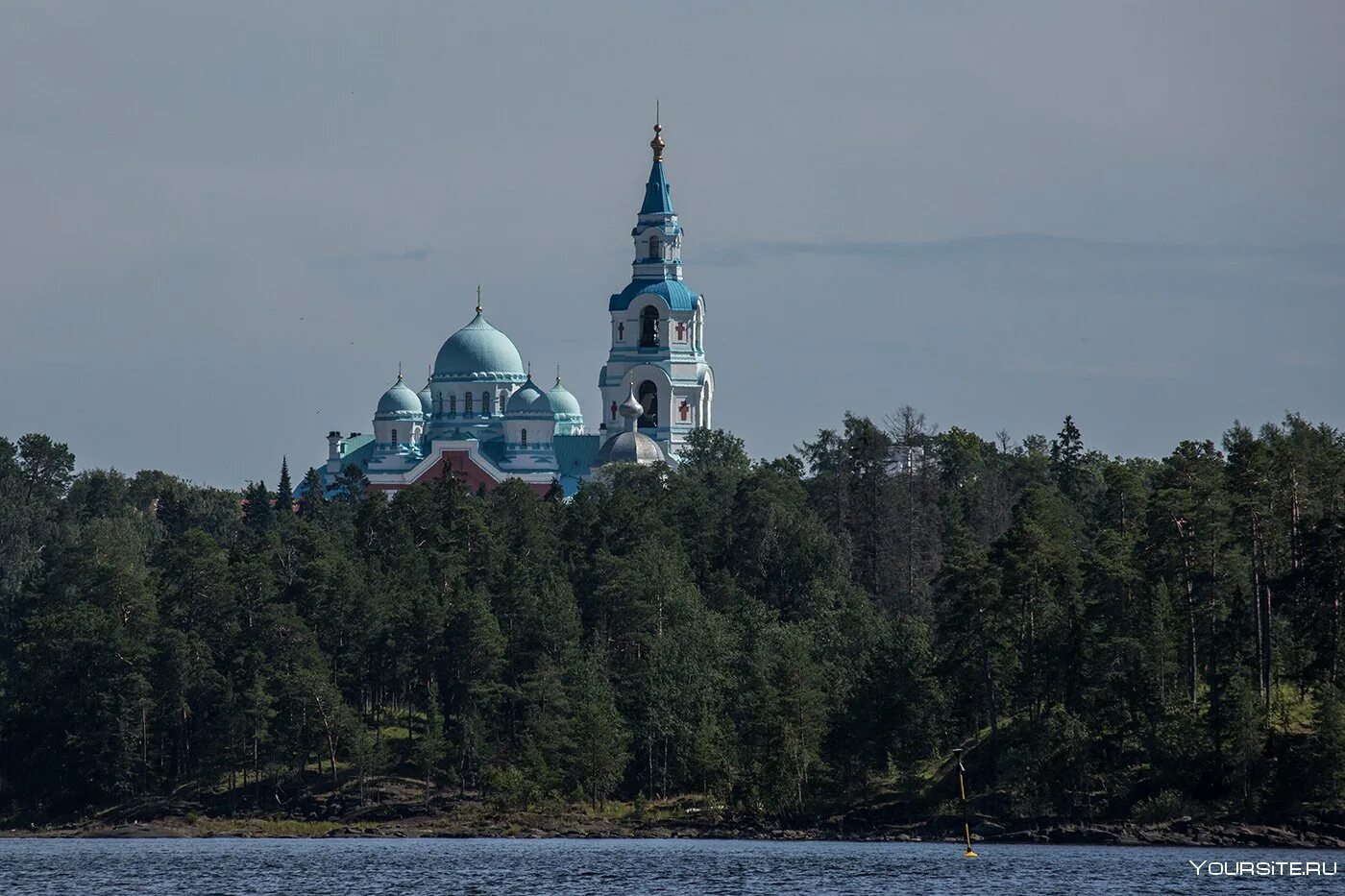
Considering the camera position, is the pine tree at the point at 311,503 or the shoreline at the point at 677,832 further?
the pine tree at the point at 311,503

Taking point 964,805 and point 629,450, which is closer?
point 964,805

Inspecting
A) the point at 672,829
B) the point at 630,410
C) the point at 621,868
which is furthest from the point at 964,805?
the point at 630,410

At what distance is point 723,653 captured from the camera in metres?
103

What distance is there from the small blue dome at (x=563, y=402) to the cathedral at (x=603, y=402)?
3028mm

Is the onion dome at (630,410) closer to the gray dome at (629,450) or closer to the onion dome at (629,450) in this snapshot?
the onion dome at (629,450)

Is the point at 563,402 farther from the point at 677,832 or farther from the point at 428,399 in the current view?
the point at 677,832

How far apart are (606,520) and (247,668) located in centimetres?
2012

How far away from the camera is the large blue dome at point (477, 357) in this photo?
579 feet

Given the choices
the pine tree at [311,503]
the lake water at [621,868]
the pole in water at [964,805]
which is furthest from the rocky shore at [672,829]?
the pine tree at [311,503]

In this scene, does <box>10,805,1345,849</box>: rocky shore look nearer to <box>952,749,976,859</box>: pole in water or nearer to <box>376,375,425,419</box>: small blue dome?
<box>952,749,976,859</box>: pole in water

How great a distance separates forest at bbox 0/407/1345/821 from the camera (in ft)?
284

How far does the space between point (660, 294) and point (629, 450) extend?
15039mm

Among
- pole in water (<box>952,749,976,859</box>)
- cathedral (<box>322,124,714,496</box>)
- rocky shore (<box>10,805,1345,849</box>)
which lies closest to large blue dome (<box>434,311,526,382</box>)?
cathedral (<box>322,124,714,496</box>)

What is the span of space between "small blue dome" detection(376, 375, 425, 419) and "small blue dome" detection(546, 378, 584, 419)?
8.25 m
